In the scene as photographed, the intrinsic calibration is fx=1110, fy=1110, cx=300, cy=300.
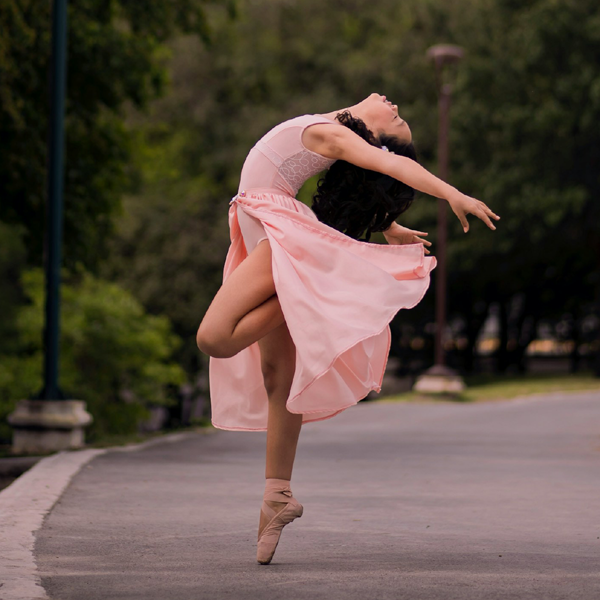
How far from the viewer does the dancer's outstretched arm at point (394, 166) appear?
13.8 feet

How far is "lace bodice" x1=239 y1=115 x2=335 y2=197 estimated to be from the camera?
15.2 ft

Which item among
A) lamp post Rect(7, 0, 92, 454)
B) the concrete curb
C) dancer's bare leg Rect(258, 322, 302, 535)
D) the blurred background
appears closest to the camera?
the concrete curb

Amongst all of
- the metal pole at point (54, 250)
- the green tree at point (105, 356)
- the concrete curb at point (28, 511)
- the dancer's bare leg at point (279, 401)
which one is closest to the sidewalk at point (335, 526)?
the concrete curb at point (28, 511)

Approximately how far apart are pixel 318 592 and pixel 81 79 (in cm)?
1320

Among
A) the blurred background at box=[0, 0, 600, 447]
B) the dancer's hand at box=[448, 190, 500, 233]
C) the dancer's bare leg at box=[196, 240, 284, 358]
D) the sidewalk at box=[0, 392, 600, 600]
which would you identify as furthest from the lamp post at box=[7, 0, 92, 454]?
the dancer's hand at box=[448, 190, 500, 233]

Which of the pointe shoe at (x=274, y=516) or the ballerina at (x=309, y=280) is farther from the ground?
the ballerina at (x=309, y=280)

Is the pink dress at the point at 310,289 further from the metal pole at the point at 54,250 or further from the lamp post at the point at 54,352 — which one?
the metal pole at the point at 54,250

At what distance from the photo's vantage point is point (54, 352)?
10039 millimetres

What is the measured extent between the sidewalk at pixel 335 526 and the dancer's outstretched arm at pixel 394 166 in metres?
1.35

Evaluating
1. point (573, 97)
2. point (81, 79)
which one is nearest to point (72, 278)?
point (573, 97)

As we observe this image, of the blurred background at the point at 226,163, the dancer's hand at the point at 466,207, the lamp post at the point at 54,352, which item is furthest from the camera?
the blurred background at the point at 226,163

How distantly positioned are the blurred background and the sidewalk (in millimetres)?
6010

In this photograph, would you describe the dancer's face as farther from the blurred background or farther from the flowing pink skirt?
the blurred background

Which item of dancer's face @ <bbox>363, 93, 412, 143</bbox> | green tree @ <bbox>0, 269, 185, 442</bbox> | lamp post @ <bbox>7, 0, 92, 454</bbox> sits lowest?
green tree @ <bbox>0, 269, 185, 442</bbox>
